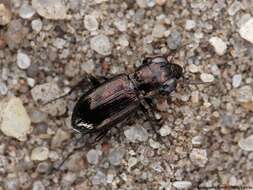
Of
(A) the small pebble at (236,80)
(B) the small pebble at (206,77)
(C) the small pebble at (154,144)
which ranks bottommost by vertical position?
(C) the small pebble at (154,144)

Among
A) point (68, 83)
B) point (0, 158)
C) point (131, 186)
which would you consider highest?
point (68, 83)

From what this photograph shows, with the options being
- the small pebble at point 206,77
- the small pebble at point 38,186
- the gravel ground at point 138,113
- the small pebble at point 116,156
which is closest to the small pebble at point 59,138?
the gravel ground at point 138,113

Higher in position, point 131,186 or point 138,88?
point 138,88

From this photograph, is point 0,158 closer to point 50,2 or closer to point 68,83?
point 68,83

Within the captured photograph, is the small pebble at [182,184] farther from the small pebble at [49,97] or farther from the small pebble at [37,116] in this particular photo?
the small pebble at [37,116]

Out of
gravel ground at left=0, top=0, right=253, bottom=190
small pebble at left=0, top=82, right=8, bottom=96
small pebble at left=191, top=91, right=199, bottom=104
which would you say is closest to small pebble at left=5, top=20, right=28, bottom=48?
gravel ground at left=0, top=0, right=253, bottom=190

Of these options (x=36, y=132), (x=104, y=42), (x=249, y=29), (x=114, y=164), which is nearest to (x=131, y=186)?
(x=114, y=164)

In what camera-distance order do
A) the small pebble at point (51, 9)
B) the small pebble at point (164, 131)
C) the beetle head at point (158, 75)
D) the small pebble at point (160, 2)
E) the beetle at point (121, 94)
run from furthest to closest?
the small pebble at point (160, 2)
the small pebble at point (51, 9)
the small pebble at point (164, 131)
the beetle head at point (158, 75)
the beetle at point (121, 94)
